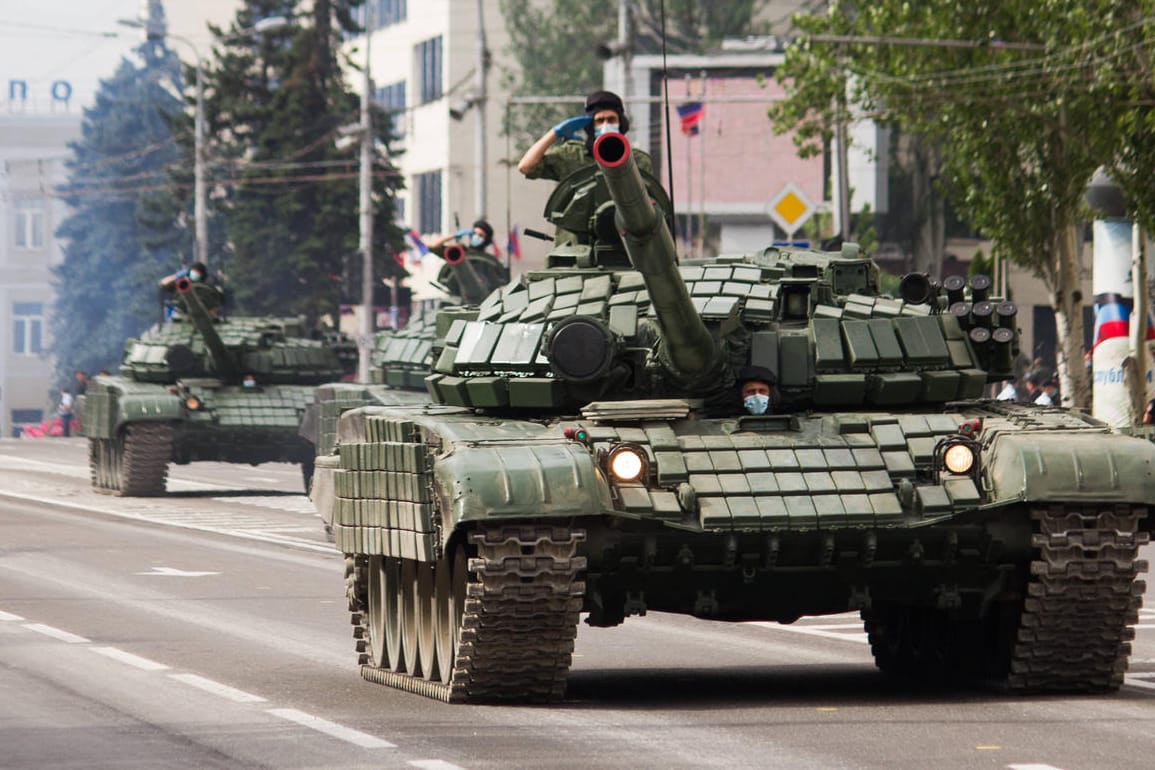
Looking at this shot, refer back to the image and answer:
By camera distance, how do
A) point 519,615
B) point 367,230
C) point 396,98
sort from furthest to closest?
point 396,98 < point 367,230 < point 519,615

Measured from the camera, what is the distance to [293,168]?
69062mm

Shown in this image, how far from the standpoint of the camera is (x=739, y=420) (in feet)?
47.0

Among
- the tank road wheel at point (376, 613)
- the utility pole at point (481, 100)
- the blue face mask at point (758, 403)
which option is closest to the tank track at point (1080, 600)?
the blue face mask at point (758, 403)

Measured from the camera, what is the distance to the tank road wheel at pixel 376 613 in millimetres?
15586

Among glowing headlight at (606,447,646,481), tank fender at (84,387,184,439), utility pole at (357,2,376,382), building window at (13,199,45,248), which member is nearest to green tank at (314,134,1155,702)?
glowing headlight at (606,447,646,481)

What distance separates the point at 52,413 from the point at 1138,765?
88613 mm

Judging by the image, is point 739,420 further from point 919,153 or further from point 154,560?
point 919,153

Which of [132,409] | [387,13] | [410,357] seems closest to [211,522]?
[410,357]

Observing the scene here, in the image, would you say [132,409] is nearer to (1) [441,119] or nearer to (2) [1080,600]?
(2) [1080,600]

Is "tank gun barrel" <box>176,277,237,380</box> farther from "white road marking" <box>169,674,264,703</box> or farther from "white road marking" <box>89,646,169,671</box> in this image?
"white road marking" <box>169,674,264,703</box>

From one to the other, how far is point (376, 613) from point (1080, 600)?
441 cm

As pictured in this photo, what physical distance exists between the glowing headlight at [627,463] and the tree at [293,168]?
54634 millimetres

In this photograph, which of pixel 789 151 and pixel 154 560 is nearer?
pixel 154 560

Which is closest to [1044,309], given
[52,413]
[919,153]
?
[919,153]
